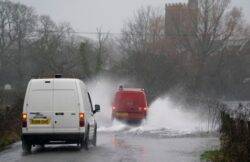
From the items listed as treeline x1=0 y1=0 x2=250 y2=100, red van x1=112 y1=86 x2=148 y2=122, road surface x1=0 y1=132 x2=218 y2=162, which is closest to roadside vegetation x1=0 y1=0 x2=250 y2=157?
treeline x1=0 y1=0 x2=250 y2=100

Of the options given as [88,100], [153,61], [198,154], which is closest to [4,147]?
[88,100]

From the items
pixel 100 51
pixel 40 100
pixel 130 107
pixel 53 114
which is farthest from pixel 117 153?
pixel 100 51

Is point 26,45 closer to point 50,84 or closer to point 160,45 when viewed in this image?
point 160,45

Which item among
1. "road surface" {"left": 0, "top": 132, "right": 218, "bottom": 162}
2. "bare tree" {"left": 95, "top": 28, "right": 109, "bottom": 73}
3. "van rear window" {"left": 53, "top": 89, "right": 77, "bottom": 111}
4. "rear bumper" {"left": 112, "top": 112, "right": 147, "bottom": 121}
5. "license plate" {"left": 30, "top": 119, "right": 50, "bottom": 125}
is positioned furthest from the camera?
"bare tree" {"left": 95, "top": 28, "right": 109, "bottom": 73}

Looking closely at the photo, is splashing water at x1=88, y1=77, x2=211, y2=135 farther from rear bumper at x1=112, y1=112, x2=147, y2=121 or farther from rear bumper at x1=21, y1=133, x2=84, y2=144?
rear bumper at x1=21, y1=133, x2=84, y2=144

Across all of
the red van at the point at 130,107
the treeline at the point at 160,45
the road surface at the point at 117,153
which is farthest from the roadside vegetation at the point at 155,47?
the road surface at the point at 117,153

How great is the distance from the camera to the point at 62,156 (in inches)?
790

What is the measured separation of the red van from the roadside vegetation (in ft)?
124

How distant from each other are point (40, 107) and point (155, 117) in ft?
82.5

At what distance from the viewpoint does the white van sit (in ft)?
70.3

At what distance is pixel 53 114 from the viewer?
21484mm

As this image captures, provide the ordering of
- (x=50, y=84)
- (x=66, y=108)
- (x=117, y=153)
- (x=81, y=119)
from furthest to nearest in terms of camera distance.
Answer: (x=50, y=84) → (x=66, y=108) → (x=81, y=119) → (x=117, y=153)

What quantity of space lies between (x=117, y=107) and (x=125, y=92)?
1041 millimetres

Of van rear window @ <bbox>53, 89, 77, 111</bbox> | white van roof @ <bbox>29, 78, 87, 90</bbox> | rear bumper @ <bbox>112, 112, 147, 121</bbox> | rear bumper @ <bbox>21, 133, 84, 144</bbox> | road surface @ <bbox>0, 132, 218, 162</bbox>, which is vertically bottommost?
rear bumper @ <bbox>112, 112, 147, 121</bbox>
